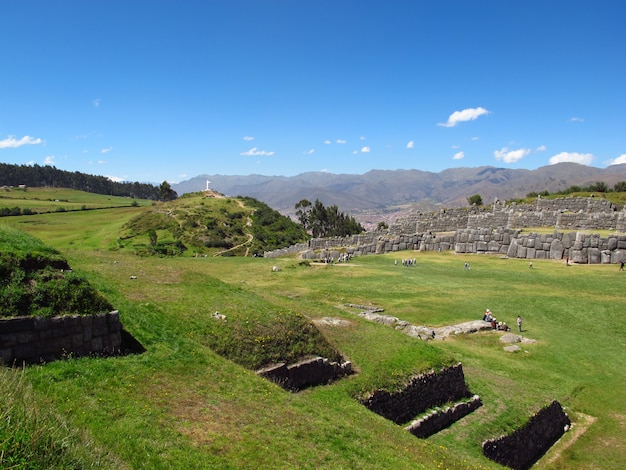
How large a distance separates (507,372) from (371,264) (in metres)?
32.9

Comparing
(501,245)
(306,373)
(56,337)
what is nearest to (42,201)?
(501,245)

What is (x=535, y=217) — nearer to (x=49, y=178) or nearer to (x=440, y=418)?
(x=440, y=418)

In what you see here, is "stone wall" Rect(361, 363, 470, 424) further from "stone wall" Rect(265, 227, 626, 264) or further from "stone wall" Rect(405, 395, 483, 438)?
"stone wall" Rect(265, 227, 626, 264)

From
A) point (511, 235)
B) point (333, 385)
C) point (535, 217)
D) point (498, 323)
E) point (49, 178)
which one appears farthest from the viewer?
point (49, 178)

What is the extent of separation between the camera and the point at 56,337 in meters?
11.8

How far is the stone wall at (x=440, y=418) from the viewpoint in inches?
625

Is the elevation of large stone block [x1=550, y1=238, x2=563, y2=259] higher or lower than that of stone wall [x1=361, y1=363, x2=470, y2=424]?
higher

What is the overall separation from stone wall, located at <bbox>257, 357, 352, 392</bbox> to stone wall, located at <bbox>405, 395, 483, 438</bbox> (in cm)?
307

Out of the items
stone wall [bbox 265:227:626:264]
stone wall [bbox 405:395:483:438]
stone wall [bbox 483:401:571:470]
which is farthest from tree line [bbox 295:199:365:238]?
stone wall [bbox 405:395:483:438]

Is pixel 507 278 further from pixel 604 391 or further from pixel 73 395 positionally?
pixel 73 395

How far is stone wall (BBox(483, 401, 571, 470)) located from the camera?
1633 cm

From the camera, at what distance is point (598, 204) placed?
6172cm

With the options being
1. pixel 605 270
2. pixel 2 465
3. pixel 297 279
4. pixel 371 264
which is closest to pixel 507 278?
pixel 605 270

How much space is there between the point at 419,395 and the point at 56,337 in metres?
12.6
